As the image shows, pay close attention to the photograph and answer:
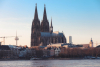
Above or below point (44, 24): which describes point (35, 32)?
below

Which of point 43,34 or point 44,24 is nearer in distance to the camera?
point 44,24

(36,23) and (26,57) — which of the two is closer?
(26,57)

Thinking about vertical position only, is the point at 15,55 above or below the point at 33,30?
below

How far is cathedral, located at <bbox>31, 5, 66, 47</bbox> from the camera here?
5450 inches

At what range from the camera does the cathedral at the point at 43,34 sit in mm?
138425

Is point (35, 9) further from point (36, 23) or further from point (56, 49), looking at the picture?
point (56, 49)

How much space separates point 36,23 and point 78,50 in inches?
1072

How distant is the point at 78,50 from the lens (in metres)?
119

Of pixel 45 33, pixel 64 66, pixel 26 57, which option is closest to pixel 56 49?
pixel 45 33

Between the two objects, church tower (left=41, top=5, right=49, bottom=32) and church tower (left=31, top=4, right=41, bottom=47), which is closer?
church tower (left=31, top=4, right=41, bottom=47)

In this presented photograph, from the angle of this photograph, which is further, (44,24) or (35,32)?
(35,32)

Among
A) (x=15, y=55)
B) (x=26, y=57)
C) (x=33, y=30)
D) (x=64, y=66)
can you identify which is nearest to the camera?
(x=64, y=66)

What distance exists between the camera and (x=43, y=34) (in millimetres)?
142375

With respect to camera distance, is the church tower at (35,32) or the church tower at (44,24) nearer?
the church tower at (35,32)
